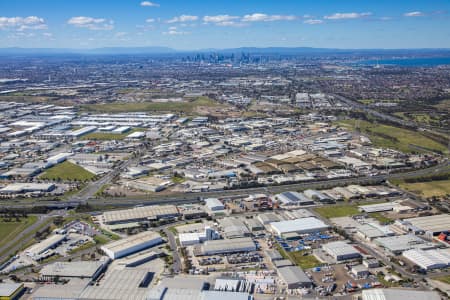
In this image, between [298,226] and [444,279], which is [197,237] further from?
[444,279]

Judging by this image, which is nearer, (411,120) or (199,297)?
(199,297)

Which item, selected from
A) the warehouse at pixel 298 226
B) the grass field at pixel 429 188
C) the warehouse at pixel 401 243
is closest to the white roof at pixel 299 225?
the warehouse at pixel 298 226

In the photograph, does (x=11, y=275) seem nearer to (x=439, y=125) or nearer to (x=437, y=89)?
(x=439, y=125)

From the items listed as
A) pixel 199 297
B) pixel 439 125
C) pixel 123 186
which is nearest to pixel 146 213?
pixel 123 186

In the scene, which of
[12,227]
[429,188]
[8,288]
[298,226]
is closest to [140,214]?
[12,227]

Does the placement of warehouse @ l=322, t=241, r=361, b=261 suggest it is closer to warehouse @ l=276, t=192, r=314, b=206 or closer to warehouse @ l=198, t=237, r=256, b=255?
warehouse @ l=198, t=237, r=256, b=255
